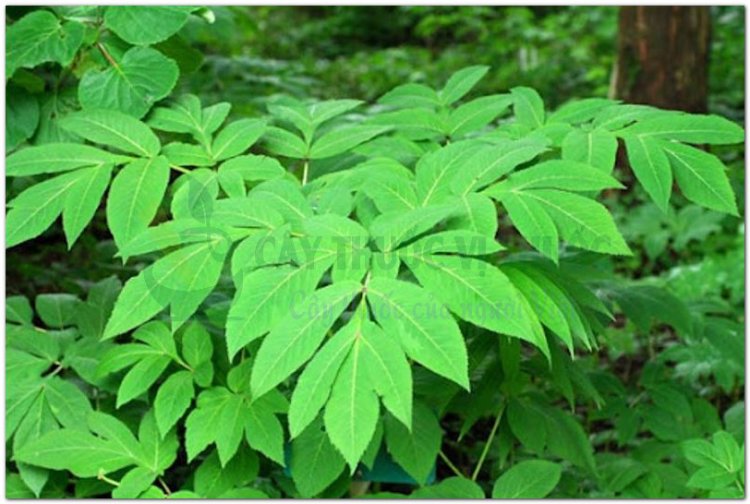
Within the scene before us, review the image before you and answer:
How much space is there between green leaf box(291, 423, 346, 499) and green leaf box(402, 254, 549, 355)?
60 cm

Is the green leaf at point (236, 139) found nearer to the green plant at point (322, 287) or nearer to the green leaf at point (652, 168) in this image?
the green plant at point (322, 287)

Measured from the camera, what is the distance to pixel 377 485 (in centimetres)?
224

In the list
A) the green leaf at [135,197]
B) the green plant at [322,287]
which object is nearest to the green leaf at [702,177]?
the green plant at [322,287]

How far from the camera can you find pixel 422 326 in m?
1.37

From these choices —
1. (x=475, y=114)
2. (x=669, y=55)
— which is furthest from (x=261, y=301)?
(x=669, y=55)

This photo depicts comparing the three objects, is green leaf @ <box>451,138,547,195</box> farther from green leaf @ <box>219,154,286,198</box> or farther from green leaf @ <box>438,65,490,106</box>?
green leaf @ <box>438,65,490,106</box>

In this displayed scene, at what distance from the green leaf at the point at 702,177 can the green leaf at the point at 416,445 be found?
0.69 m

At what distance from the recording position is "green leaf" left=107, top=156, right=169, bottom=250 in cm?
177

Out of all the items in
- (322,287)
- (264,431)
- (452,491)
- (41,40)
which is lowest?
(452,491)

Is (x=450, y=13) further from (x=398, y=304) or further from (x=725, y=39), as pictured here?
(x=398, y=304)

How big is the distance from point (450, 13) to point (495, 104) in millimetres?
8869

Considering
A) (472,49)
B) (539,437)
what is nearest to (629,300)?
(539,437)

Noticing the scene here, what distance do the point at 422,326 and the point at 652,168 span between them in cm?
64

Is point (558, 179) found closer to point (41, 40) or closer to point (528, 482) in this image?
point (528, 482)
